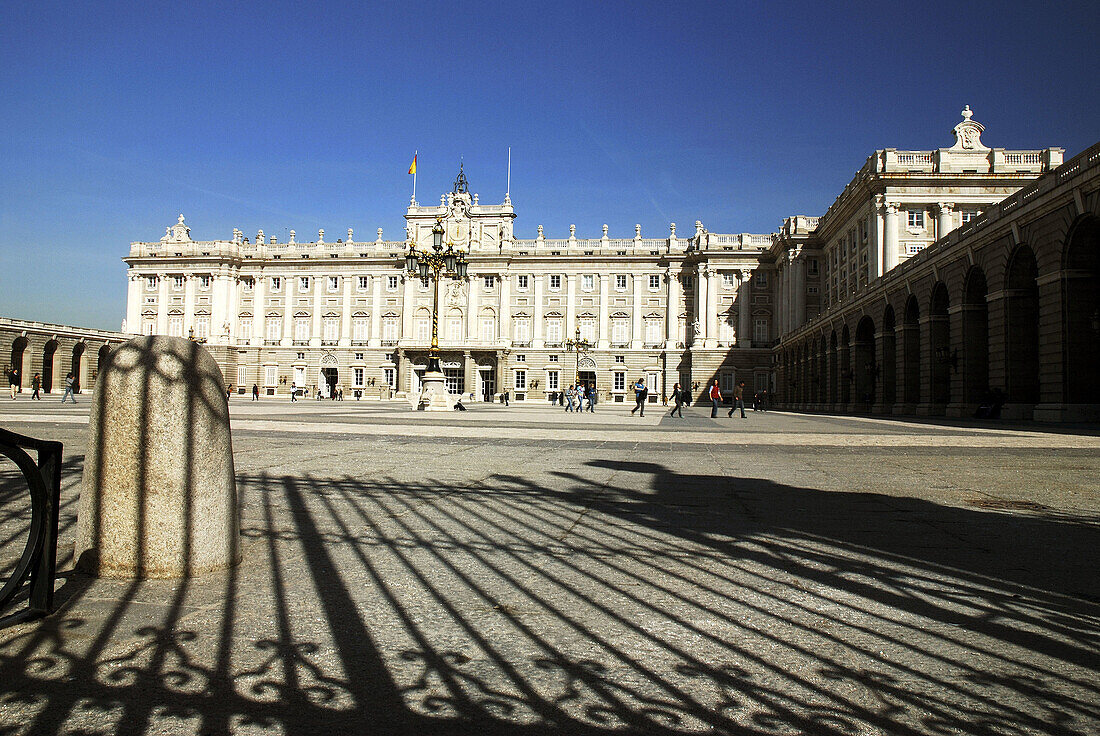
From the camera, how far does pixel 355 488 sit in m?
6.02

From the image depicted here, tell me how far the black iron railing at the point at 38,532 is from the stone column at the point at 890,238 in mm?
45529

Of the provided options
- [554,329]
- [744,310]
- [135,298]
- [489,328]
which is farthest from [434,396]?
[135,298]

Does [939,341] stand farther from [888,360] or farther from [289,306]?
[289,306]

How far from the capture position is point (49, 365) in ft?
205

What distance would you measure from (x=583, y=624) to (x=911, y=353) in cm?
3220

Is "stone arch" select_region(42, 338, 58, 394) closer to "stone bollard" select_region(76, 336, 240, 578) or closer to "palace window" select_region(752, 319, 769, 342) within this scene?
"palace window" select_region(752, 319, 769, 342)

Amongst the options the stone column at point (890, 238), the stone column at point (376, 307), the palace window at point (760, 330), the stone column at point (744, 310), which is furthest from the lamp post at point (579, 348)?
the stone column at point (890, 238)

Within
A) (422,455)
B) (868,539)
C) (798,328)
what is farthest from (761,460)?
(798,328)

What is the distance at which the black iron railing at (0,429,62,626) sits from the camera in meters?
Answer: 2.43

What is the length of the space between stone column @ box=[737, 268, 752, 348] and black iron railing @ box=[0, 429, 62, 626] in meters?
66.2

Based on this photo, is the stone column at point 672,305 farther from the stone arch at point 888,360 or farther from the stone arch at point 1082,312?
the stone arch at point 1082,312

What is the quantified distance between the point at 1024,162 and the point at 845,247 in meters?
12.1

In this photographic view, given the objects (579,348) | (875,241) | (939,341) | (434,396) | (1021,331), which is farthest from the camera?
(579,348)

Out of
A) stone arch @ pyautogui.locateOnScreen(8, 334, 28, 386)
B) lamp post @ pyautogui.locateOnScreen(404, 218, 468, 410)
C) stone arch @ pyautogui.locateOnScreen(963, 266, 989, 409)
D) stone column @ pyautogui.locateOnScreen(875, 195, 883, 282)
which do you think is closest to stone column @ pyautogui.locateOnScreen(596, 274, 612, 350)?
stone column @ pyautogui.locateOnScreen(875, 195, 883, 282)
